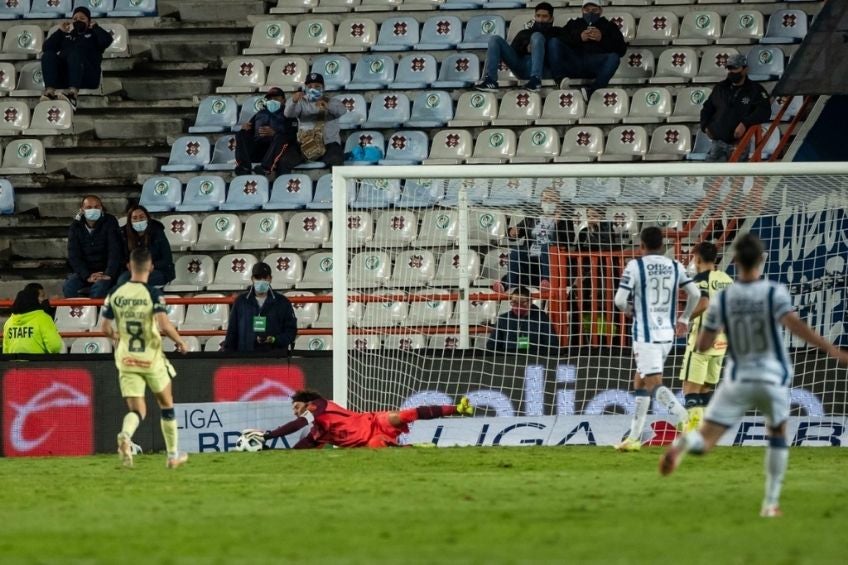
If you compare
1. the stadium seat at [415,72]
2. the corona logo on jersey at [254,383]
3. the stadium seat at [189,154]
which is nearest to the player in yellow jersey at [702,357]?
the corona logo on jersey at [254,383]

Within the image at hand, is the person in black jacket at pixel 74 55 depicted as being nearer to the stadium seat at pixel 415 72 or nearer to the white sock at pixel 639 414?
the stadium seat at pixel 415 72

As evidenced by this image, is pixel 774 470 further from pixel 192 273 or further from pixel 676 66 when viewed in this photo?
pixel 676 66

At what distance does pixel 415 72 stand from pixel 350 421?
7976 mm

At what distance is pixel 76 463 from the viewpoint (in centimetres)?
1472

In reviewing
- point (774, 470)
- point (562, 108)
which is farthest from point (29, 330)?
point (774, 470)

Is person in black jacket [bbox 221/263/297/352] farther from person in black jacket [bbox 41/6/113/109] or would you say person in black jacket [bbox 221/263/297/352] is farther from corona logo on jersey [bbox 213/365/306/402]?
person in black jacket [bbox 41/6/113/109]

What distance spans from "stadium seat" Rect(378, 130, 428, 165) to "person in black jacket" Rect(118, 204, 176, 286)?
3486 millimetres

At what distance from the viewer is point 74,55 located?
23297mm

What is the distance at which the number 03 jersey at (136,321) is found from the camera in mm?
13000

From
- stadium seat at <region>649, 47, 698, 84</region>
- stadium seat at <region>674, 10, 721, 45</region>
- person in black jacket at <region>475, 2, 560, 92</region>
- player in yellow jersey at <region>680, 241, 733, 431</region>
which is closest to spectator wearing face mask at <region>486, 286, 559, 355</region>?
player in yellow jersey at <region>680, 241, 733, 431</region>

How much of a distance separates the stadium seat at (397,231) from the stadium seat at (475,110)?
3679 millimetres

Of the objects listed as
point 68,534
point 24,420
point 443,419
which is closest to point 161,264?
point 24,420

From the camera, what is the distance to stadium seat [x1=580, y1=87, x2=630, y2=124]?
21266mm

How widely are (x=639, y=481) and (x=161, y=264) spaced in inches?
368
